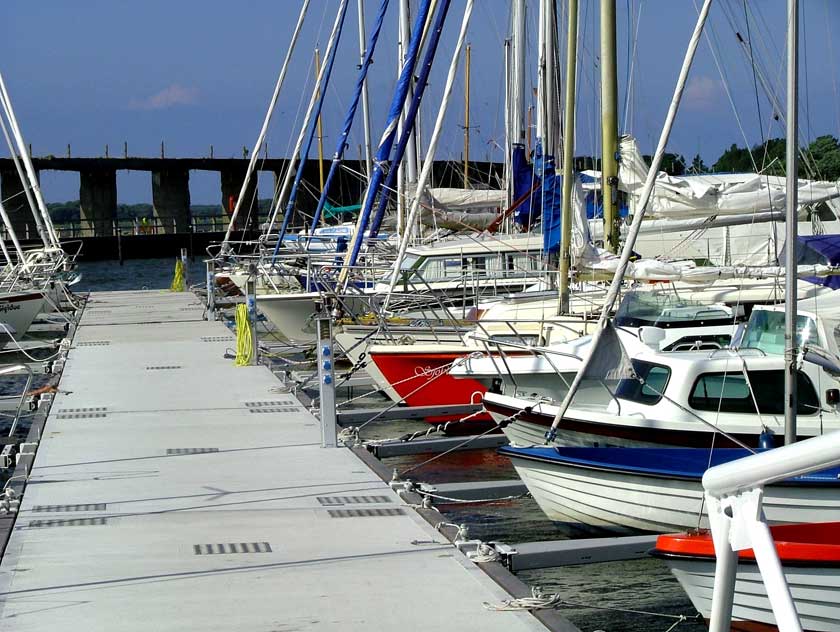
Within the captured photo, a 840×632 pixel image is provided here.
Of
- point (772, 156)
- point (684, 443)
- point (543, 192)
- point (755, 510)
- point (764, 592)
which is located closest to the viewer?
point (755, 510)

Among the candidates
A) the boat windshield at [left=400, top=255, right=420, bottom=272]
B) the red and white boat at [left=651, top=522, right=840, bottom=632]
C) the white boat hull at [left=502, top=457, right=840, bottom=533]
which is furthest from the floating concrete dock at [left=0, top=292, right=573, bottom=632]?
the boat windshield at [left=400, top=255, right=420, bottom=272]

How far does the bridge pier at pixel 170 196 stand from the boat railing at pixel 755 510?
91.0 meters

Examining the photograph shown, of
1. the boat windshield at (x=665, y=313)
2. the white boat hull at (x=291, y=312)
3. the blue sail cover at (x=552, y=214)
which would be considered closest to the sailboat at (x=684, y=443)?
the boat windshield at (x=665, y=313)

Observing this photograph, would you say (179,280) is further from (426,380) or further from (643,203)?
(643,203)

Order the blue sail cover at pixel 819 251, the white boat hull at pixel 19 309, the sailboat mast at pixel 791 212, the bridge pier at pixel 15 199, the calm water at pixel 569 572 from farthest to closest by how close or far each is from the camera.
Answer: the bridge pier at pixel 15 199, the white boat hull at pixel 19 309, the blue sail cover at pixel 819 251, the calm water at pixel 569 572, the sailboat mast at pixel 791 212

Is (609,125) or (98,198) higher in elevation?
(609,125)

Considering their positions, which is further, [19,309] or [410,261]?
[19,309]

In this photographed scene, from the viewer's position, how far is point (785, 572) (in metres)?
6.55

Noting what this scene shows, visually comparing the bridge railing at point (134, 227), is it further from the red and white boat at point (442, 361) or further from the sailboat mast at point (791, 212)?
the sailboat mast at point (791, 212)

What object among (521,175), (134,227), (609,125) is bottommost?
(134,227)

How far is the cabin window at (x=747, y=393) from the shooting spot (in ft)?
35.6

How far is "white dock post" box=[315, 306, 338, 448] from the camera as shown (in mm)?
12562

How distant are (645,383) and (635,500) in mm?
1561

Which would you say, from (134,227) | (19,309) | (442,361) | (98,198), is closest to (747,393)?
(442,361)
